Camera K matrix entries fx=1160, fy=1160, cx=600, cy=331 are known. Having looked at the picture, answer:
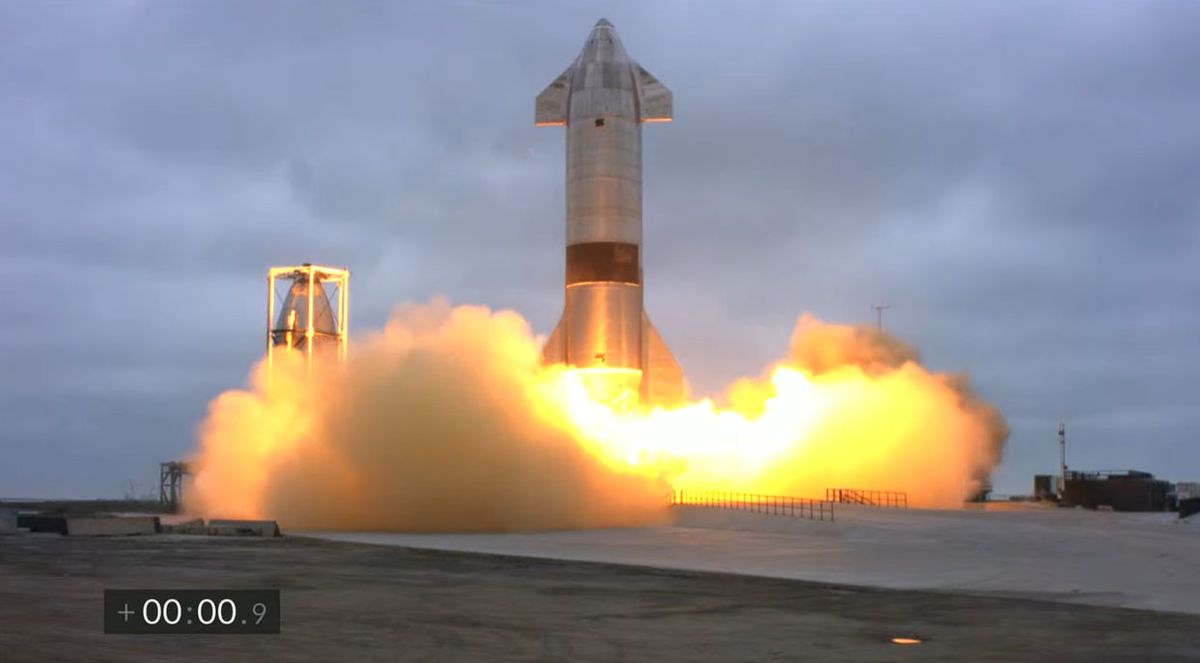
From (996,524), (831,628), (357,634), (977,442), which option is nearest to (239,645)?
(357,634)

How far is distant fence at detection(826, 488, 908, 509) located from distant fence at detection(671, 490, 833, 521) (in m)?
3.06

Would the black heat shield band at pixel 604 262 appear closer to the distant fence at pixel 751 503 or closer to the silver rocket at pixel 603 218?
the silver rocket at pixel 603 218

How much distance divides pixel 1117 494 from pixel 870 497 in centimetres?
2631

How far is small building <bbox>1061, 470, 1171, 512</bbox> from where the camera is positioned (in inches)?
3206

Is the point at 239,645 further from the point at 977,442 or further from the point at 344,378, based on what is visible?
the point at 977,442

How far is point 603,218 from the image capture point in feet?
160

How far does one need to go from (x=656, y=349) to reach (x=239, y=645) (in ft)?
133

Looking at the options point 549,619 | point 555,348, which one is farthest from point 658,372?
point 549,619

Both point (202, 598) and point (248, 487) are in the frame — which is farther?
point (248, 487)

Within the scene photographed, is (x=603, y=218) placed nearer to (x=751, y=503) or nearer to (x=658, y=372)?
(x=658, y=372)

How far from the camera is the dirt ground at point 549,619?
1373 centimetres

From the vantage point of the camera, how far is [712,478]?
59.0 metres
